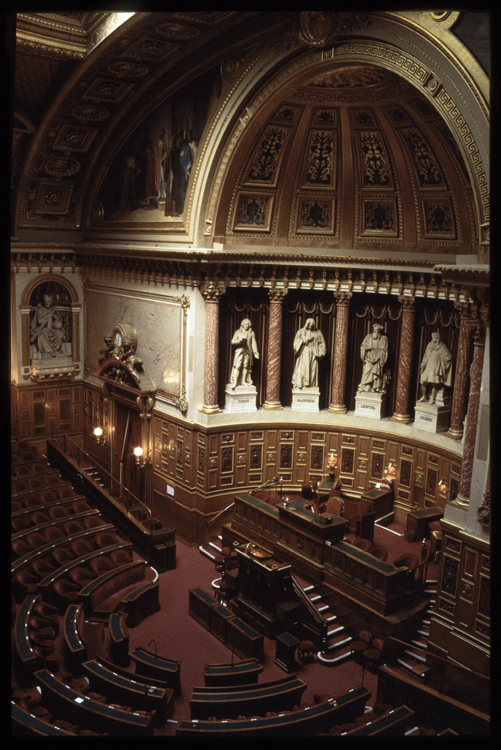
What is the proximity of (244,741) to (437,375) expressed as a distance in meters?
12.8

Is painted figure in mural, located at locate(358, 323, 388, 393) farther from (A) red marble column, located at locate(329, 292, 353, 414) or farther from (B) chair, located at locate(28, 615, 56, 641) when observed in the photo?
(B) chair, located at locate(28, 615, 56, 641)

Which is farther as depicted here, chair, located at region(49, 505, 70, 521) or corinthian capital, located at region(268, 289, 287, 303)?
corinthian capital, located at region(268, 289, 287, 303)

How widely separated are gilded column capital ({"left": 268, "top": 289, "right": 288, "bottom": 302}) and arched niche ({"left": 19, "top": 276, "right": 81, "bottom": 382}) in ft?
26.8

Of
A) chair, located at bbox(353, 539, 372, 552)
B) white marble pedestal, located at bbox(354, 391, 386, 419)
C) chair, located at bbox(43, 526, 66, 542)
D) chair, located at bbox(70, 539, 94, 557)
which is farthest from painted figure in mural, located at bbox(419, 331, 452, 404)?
chair, located at bbox(43, 526, 66, 542)

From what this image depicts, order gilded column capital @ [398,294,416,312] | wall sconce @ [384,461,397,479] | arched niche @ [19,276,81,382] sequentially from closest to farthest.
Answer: gilded column capital @ [398,294,416,312] < wall sconce @ [384,461,397,479] < arched niche @ [19,276,81,382]

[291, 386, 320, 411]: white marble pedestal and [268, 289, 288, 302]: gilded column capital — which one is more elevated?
[268, 289, 288, 302]: gilded column capital

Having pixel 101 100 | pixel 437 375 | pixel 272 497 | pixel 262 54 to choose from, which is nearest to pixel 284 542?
pixel 272 497

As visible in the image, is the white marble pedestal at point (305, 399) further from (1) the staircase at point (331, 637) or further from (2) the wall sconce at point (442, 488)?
(1) the staircase at point (331, 637)

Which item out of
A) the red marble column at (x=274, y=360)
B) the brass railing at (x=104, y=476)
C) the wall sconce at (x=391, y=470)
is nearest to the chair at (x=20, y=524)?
the brass railing at (x=104, y=476)

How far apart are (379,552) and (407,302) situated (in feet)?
21.9

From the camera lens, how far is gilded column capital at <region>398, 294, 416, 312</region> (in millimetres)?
16975

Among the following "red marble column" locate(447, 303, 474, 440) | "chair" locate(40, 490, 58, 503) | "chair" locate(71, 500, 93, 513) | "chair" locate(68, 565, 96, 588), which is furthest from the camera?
"chair" locate(40, 490, 58, 503)

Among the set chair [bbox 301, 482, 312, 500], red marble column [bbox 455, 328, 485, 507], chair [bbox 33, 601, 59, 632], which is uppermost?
red marble column [bbox 455, 328, 485, 507]

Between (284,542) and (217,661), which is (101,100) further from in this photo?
(217,661)
